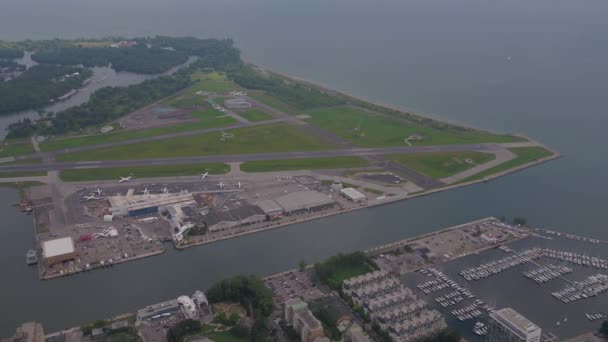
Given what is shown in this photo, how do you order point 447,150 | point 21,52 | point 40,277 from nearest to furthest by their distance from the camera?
point 40,277 < point 447,150 < point 21,52

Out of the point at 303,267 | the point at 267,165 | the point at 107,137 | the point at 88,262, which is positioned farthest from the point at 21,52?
the point at 303,267

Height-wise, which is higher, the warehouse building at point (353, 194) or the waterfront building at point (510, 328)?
the waterfront building at point (510, 328)

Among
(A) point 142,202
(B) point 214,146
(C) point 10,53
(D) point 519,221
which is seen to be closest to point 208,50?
(C) point 10,53

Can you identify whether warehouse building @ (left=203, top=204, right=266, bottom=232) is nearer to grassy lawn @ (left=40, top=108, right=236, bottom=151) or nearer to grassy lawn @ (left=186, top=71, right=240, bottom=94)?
grassy lawn @ (left=40, top=108, right=236, bottom=151)

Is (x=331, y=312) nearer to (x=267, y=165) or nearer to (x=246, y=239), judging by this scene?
(x=246, y=239)

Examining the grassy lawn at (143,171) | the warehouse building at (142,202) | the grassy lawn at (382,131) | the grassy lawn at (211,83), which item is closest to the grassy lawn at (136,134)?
the grassy lawn at (143,171)

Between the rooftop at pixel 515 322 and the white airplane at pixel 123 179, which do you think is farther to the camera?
the white airplane at pixel 123 179

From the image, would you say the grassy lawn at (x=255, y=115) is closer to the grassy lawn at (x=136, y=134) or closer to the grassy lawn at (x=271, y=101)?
the grassy lawn at (x=136, y=134)
